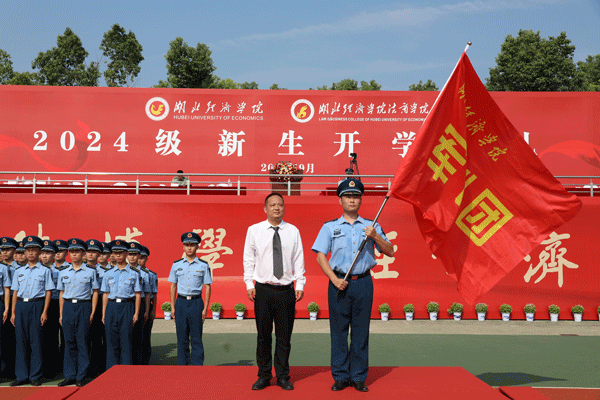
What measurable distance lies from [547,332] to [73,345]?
8395mm

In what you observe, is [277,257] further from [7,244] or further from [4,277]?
[7,244]

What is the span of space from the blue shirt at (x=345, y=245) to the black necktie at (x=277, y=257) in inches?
11.5

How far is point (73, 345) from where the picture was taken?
630 centimetres

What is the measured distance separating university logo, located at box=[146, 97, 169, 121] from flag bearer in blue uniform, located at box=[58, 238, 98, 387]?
9.60 m

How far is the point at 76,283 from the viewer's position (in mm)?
6398

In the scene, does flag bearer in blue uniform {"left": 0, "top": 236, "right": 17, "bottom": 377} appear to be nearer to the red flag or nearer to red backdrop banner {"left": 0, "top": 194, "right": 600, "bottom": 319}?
red backdrop banner {"left": 0, "top": 194, "right": 600, "bottom": 319}

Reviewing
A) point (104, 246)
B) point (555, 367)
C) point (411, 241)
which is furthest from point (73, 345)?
point (411, 241)

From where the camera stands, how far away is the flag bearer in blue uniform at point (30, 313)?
6289 millimetres

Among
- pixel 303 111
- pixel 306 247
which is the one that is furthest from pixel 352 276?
pixel 303 111

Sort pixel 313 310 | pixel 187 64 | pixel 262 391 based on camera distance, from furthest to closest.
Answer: pixel 187 64 → pixel 313 310 → pixel 262 391

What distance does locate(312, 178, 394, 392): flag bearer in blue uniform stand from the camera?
416cm

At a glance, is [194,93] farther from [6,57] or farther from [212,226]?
[6,57]

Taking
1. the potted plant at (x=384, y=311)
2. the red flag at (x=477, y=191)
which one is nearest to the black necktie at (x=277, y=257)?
the red flag at (x=477, y=191)

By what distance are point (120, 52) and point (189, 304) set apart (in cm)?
3287
